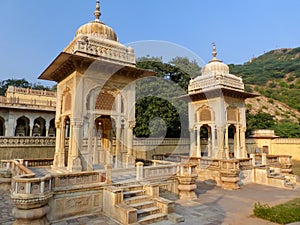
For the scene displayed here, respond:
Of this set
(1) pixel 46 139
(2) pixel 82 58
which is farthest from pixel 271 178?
(1) pixel 46 139

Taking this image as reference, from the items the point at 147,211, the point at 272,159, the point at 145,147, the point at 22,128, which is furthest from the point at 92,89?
the point at 22,128

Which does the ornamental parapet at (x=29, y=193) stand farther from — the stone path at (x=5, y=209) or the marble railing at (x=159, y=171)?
the marble railing at (x=159, y=171)

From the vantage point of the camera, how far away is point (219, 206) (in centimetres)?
918

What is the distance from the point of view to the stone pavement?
727 cm

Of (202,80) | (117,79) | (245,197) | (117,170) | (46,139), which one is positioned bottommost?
(245,197)

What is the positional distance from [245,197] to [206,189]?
2.22 m

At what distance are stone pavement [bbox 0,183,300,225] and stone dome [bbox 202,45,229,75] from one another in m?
8.44

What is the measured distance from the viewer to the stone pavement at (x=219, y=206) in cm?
727

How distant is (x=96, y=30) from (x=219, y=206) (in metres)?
9.91

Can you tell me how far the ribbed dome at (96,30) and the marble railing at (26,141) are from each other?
26.3 ft

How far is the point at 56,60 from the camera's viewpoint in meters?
9.88

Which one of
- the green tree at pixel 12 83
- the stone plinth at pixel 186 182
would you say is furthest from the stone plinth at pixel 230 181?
the green tree at pixel 12 83

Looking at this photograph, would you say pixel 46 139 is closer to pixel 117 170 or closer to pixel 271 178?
pixel 117 170

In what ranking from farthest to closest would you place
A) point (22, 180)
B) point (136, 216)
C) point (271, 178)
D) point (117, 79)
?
point (271, 178)
point (117, 79)
point (136, 216)
point (22, 180)
